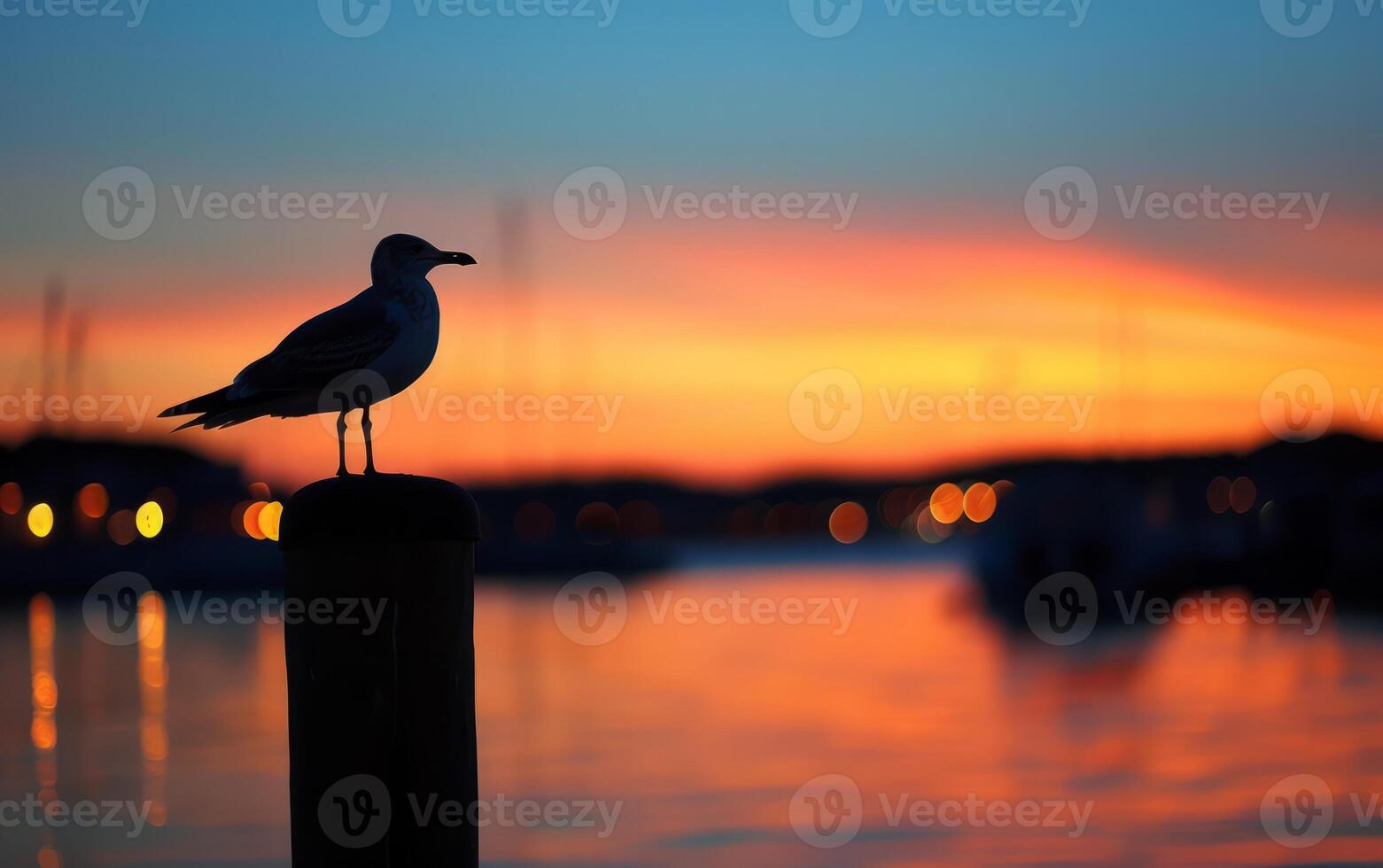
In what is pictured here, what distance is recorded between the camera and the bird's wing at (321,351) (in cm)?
614

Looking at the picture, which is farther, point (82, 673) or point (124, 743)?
point (82, 673)

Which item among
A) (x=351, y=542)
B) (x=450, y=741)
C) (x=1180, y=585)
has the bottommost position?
(x=1180, y=585)

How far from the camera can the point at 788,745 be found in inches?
834

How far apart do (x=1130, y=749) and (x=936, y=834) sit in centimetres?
712

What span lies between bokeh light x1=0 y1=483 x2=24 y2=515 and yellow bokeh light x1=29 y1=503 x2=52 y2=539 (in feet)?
4.55

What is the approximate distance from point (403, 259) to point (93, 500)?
131 meters

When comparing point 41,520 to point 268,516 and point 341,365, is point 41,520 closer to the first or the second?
point 268,516

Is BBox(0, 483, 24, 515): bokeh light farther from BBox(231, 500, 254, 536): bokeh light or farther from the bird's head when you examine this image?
the bird's head

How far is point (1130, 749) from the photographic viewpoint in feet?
69.2

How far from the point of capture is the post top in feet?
13.4

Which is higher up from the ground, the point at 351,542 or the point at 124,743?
the point at 351,542

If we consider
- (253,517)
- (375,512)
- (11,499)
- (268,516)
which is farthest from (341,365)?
(253,517)

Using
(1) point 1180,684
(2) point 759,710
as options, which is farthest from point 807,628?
(2) point 759,710

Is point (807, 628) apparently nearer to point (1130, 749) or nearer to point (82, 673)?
point (82, 673)
